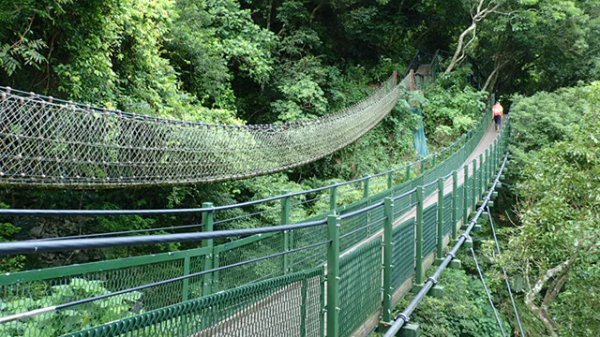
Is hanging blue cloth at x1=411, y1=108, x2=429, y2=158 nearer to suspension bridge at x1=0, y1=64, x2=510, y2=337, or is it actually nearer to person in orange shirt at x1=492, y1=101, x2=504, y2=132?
person in orange shirt at x1=492, y1=101, x2=504, y2=132

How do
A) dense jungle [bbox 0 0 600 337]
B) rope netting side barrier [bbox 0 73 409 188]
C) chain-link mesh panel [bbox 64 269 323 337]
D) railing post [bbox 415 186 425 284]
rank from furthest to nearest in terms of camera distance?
1. dense jungle [bbox 0 0 600 337]
2. rope netting side barrier [bbox 0 73 409 188]
3. railing post [bbox 415 186 425 284]
4. chain-link mesh panel [bbox 64 269 323 337]

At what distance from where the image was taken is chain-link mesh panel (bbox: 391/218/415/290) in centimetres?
358

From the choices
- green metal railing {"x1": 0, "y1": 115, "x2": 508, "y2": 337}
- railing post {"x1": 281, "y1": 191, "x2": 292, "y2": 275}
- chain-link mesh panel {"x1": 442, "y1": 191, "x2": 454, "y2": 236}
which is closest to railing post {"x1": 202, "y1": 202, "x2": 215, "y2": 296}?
green metal railing {"x1": 0, "y1": 115, "x2": 508, "y2": 337}

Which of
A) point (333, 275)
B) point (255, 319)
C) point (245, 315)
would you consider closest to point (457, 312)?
point (333, 275)

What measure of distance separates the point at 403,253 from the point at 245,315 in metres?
2.10

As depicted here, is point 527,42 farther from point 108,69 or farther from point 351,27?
point 108,69

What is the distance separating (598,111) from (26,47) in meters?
9.25

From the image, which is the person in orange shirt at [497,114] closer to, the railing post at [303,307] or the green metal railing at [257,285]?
the green metal railing at [257,285]

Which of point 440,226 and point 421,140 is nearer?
point 440,226

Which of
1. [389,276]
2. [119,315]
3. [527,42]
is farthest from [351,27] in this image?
[119,315]

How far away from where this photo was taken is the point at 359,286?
2.98 m

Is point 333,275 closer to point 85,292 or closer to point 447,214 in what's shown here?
point 85,292

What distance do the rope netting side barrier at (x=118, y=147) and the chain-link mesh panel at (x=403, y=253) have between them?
2810mm

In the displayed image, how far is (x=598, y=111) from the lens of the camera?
9.45 meters
